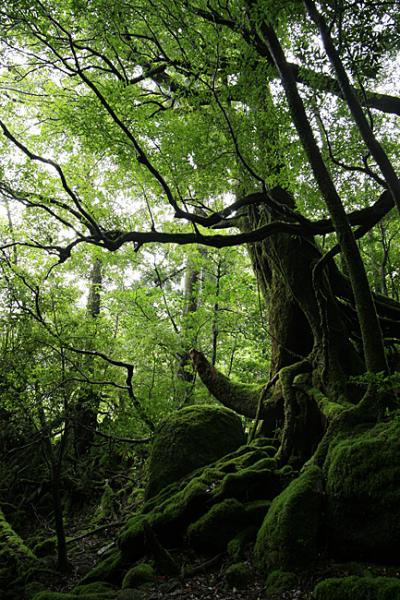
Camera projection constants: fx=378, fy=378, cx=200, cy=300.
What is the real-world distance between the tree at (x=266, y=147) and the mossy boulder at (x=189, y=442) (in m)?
0.82

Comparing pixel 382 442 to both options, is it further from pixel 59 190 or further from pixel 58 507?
pixel 59 190

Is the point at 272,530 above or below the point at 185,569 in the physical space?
above

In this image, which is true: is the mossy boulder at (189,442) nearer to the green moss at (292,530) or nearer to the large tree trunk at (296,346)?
the large tree trunk at (296,346)

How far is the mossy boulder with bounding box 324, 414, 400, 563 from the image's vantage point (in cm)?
349

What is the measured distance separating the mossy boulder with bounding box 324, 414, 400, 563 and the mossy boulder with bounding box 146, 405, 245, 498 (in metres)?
3.05

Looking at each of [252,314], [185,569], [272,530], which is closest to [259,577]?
[272,530]

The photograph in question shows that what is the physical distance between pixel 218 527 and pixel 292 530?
1.26m

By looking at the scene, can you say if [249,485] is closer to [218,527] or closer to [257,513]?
[257,513]

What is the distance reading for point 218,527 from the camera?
469cm

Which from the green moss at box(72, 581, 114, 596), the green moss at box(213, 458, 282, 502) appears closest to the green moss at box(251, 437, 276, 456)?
the green moss at box(213, 458, 282, 502)

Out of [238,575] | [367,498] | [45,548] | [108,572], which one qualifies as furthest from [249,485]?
[45,548]

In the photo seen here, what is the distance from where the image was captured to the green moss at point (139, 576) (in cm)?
433

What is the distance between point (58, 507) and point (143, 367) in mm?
4775

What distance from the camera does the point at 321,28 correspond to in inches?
184
